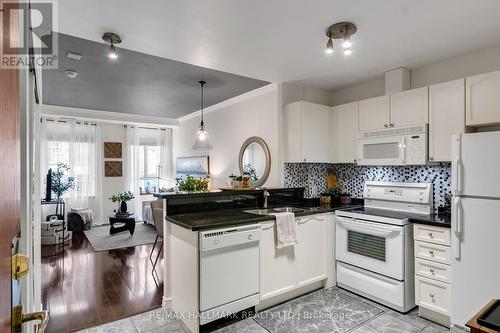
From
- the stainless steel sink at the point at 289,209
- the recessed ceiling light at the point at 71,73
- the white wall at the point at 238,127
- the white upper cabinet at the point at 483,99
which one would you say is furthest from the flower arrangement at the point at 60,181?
the white upper cabinet at the point at 483,99

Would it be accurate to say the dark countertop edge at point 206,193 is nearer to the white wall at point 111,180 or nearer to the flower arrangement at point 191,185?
the flower arrangement at point 191,185

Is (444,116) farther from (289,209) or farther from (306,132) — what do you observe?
(289,209)

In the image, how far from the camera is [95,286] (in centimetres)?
329

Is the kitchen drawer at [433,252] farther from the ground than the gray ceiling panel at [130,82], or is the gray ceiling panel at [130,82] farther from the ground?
the gray ceiling panel at [130,82]

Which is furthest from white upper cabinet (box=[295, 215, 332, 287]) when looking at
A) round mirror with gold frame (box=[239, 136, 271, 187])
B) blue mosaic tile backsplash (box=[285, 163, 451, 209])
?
round mirror with gold frame (box=[239, 136, 271, 187])

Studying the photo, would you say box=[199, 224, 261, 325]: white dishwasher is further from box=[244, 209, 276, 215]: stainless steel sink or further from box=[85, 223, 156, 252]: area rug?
box=[85, 223, 156, 252]: area rug

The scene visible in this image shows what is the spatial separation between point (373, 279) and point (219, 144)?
3490 mm

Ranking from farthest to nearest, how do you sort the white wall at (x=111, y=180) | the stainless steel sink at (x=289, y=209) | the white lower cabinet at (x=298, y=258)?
the white wall at (x=111, y=180)
the stainless steel sink at (x=289, y=209)
the white lower cabinet at (x=298, y=258)

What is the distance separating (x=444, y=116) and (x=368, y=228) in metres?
1.36

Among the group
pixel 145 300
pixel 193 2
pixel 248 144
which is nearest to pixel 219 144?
pixel 248 144

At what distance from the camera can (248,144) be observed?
4402 millimetres

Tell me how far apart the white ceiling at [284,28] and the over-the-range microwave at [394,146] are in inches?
31.0

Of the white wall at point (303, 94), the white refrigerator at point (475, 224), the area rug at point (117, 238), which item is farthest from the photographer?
the area rug at point (117, 238)

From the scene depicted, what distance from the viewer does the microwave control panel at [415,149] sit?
2895 mm
